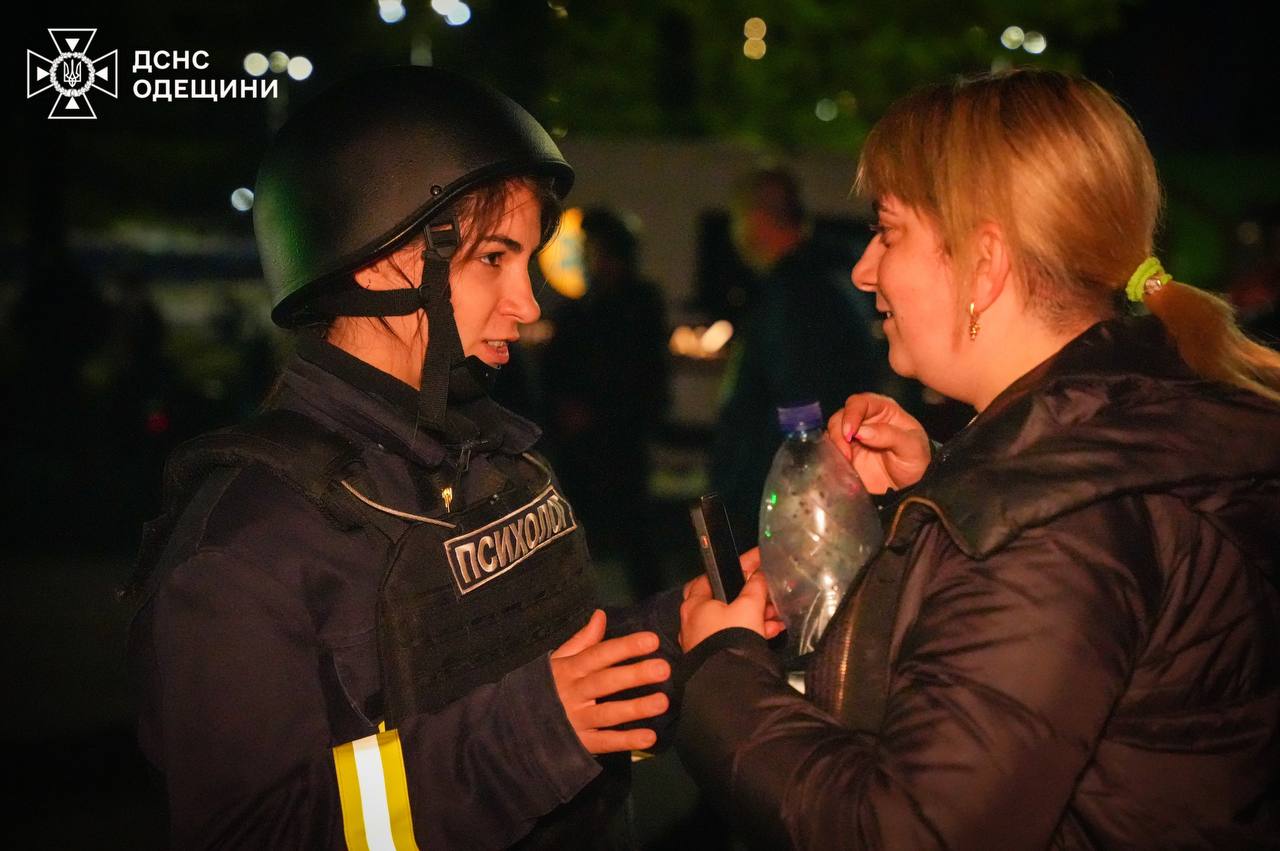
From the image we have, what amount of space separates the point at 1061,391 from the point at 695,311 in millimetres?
12009

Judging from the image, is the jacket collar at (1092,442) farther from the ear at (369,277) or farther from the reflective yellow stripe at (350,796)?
the ear at (369,277)

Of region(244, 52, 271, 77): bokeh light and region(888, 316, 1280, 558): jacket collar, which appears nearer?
region(888, 316, 1280, 558): jacket collar

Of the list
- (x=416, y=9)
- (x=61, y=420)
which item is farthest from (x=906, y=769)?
(x=61, y=420)

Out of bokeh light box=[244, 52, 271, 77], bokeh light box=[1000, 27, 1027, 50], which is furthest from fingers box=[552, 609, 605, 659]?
bokeh light box=[1000, 27, 1027, 50]

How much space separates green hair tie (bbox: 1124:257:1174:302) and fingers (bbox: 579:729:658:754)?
44.5 inches

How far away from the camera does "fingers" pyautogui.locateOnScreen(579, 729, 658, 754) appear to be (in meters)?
2.01

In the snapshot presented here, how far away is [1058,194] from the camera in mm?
1857

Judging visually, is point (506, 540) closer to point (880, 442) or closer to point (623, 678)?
point (623, 678)

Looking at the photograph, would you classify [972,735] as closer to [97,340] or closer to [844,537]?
[844,537]

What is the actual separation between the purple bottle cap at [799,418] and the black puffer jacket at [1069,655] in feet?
2.36

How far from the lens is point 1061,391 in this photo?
5.97 feet

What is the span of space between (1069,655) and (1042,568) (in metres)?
0.12

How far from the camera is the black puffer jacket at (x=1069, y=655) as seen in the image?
162 cm

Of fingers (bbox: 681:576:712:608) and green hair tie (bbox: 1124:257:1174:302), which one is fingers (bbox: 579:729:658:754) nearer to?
fingers (bbox: 681:576:712:608)
